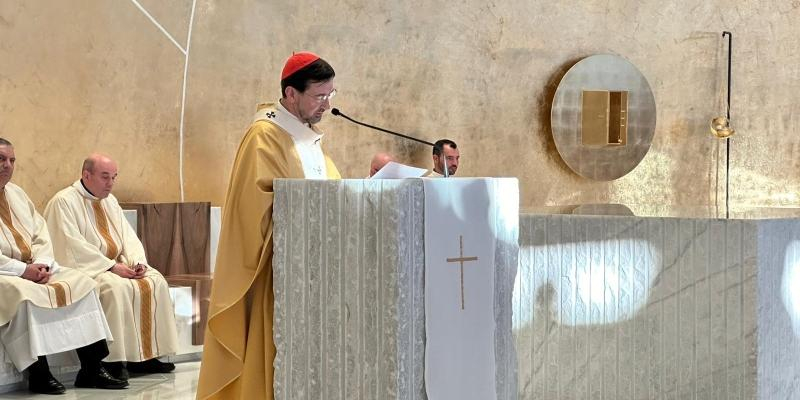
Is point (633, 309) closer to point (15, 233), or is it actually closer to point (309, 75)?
point (309, 75)

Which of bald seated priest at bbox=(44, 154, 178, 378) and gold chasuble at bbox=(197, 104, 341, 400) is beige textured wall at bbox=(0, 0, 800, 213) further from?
gold chasuble at bbox=(197, 104, 341, 400)

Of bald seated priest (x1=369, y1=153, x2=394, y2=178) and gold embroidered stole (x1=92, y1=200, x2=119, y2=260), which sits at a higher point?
bald seated priest (x1=369, y1=153, x2=394, y2=178)

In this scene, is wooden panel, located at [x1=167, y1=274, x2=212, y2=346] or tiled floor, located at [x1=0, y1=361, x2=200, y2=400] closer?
tiled floor, located at [x1=0, y1=361, x2=200, y2=400]

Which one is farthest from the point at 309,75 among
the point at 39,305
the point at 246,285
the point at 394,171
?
the point at 39,305

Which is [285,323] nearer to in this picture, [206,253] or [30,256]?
[30,256]

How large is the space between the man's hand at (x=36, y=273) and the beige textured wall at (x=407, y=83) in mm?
1184

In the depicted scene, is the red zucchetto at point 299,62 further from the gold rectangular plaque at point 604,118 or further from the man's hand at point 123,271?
the gold rectangular plaque at point 604,118

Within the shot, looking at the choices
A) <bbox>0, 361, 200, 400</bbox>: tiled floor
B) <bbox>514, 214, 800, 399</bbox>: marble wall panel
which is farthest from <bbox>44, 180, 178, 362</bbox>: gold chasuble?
<bbox>514, 214, 800, 399</bbox>: marble wall panel

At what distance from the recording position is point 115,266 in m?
6.37


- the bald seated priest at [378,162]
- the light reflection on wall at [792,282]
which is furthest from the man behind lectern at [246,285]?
the bald seated priest at [378,162]

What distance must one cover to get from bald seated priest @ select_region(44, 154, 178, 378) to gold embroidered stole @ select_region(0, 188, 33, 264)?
13.9 inches

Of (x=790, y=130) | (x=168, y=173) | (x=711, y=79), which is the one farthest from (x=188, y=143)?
(x=790, y=130)

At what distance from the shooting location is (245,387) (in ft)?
12.3

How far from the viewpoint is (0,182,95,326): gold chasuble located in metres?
5.58
